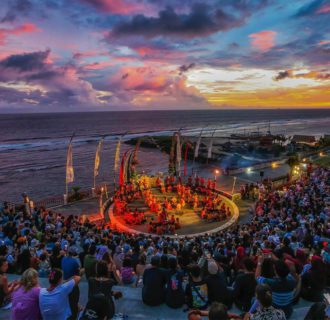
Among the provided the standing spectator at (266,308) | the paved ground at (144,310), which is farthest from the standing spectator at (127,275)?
the standing spectator at (266,308)

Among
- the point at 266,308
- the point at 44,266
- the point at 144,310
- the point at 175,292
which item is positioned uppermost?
the point at 266,308

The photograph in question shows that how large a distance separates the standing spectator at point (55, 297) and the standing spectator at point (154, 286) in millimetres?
1957

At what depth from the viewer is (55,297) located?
5227 mm

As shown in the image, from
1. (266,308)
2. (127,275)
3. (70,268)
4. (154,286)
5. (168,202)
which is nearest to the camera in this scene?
(266,308)

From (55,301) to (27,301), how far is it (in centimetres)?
49

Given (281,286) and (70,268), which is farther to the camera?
(70,268)

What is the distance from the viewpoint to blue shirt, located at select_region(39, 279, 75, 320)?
17.0ft

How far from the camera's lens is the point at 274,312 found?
446 cm

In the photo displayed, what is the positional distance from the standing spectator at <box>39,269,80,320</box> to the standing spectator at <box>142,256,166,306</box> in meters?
1.96

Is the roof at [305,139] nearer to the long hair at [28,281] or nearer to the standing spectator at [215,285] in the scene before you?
the standing spectator at [215,285]

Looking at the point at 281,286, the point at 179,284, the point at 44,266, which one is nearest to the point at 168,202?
→ the point at 44,266

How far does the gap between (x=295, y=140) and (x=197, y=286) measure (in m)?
82.1

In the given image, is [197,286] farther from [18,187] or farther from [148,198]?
[18,187]

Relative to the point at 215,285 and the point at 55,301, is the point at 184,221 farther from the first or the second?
the point at 55,301
